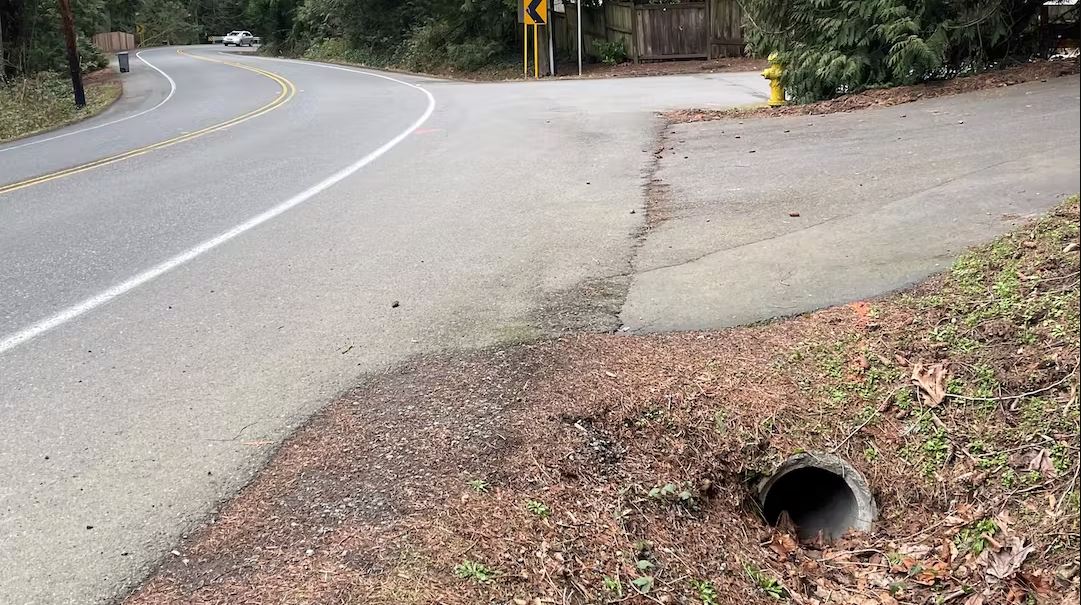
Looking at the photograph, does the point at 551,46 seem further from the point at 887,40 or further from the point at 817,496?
the point at 817,496

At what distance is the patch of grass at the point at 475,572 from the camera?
2875 mm

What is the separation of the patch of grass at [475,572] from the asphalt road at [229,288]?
119 cm

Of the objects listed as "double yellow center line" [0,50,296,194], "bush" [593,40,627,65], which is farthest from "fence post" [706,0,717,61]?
"double yellow center line" [0,50,296,194]

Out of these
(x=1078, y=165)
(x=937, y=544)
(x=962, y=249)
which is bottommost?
(x=937, y=544)

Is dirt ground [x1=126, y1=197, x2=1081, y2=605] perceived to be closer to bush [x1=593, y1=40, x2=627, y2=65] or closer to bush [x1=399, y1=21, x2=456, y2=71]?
bush [x1=593, y1=40, x2=627, y2=65]

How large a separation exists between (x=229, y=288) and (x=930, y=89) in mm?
10757

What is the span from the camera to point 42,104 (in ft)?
76.9

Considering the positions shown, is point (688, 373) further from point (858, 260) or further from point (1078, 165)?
point (1078, 165)

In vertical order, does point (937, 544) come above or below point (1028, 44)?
below

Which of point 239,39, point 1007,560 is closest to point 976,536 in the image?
point 1007,560

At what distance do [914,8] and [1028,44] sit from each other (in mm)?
1896

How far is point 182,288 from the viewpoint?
632 centimetres

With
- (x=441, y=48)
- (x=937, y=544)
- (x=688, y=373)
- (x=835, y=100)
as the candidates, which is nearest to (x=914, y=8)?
(x=835, y=100)

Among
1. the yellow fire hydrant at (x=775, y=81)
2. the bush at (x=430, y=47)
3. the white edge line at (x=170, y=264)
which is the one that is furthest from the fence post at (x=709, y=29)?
the white edge line at (x=170, y=264)
